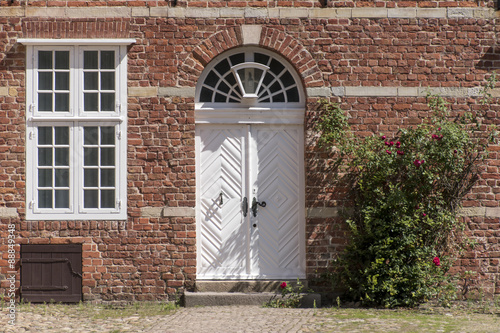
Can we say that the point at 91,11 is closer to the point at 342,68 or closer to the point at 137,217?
the point at 137,217

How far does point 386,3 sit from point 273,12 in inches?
66.7

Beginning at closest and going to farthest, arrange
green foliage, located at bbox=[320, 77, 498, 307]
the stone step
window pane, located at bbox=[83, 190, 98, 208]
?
1. green foliage, located at bbox=[320, 77, 498, 307]
2. the stone step
3. window pane, located at bbox=[83, 190, 98, 208]

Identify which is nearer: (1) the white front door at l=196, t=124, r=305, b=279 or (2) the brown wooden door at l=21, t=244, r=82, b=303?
(2) the brown wooden door at l=21, t=244, r=82, b=303

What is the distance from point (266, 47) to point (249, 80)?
55 cm

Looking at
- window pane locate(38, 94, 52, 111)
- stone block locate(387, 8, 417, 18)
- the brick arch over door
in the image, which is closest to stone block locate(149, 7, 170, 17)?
the brick arch over door

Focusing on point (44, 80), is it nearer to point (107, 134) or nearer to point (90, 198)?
point (107, 134)

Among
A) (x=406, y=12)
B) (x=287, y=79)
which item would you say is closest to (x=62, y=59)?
(x=287, y=79)

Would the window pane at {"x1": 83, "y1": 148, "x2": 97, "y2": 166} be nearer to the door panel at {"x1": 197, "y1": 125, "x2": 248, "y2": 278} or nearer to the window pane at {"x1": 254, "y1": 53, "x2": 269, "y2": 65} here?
the door panel at {"x1": 197, "y1": 125, "x2": 248, "y2": 278}

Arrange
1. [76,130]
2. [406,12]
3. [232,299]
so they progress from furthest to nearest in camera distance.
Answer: [406,12]
[76,130]
[232,299]

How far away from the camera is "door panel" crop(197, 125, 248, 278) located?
8.66 m

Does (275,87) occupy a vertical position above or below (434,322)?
above

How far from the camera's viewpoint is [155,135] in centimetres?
852

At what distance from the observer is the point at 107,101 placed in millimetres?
8578

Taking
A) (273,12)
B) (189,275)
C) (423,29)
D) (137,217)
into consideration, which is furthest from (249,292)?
(423,29)
